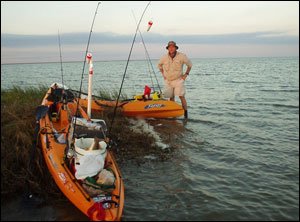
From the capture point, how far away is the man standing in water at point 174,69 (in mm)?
10812

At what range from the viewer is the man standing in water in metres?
10.8

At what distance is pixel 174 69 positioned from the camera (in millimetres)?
11031

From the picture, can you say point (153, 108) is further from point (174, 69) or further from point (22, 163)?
point (22, 163)

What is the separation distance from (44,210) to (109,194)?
3.64 ft

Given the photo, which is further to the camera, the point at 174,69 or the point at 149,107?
the point at 149,107

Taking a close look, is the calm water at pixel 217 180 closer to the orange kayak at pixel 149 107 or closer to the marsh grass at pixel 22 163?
the marsh grass at pixel 22 163

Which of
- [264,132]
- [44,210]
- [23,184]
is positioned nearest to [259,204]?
[44,210]

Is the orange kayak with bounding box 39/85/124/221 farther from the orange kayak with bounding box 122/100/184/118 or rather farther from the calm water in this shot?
the orange kayak with bounding box 122/100/184/118

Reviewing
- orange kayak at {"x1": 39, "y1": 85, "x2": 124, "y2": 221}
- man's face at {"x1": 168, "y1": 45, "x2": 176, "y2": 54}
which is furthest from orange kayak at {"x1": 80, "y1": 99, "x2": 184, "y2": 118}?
orange kayak at {"x1": 39, "y1": 85, "x2": 124, "y2": 221}

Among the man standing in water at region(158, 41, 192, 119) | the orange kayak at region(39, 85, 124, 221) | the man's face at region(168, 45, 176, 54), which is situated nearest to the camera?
the orange kayak at region(39, 85, 124, 221)

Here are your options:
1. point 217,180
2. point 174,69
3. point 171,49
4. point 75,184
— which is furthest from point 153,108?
point 75,184

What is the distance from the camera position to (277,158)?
7195 mm

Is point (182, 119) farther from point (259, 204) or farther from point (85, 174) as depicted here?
point (85, 174)

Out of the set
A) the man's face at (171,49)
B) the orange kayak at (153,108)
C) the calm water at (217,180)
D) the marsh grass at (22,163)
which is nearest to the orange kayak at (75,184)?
the marsh grass at (22,163)
